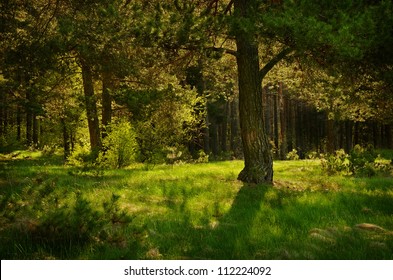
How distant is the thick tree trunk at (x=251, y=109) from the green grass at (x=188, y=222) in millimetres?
1090

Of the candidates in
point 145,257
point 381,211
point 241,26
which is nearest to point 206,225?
point 145,257

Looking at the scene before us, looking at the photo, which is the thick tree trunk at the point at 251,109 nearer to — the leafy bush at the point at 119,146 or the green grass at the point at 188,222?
the green grass at the point at 188,222

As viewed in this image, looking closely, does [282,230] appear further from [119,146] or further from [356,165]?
[356,165]

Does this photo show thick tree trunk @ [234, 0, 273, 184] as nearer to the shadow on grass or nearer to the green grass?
the green grass

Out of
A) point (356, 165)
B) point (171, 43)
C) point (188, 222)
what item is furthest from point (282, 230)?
point (356, 165)

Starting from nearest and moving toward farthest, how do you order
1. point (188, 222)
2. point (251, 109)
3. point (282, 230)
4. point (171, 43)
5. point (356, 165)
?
point (282, 230) < point (188, 222) < point (171, 43) < point (251, 109) < point (356, 165)

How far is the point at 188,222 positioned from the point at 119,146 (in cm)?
850

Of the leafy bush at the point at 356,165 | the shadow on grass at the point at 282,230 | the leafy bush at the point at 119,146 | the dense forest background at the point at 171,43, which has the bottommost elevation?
the shadow on grass at the point at 282,230

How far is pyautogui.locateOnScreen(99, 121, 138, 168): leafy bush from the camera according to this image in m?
14.2

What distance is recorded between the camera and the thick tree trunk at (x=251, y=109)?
10359 mm

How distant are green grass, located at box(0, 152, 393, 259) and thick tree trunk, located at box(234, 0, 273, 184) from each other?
1.09 meters

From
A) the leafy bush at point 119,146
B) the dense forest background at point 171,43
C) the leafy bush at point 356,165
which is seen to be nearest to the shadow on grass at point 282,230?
the dense forest background at point 171,43

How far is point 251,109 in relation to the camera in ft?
34.2

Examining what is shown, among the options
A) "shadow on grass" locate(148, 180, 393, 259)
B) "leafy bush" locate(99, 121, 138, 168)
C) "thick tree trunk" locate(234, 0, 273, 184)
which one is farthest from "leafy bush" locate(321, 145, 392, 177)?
"leafy bush" locate(99, 121, 138, 168)
